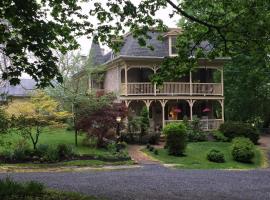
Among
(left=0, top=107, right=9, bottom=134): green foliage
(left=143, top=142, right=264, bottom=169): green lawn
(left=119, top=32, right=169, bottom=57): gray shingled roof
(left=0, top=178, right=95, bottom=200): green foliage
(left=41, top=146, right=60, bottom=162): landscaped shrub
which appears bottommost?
(left=143, top=142, right=264, bottom=169): green lawn

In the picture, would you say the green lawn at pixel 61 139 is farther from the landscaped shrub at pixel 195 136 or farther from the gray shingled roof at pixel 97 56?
the gray shingled roof at pixel 97 56

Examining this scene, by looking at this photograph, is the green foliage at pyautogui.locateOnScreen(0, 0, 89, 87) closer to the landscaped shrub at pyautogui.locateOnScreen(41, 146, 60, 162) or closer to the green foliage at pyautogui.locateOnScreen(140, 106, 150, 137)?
the landscaped shrub at pyautogui.locateOnScreen(41, 146, 60, 162)

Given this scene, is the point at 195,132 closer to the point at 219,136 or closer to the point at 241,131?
the point at 219,136

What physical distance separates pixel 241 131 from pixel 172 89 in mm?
6426

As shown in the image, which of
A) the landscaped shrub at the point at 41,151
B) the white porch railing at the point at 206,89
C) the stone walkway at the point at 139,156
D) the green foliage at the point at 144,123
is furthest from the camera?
the white porch railing at the point at 206,89

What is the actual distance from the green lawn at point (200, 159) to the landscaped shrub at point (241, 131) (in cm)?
272

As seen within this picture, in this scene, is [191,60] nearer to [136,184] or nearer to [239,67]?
[136,184]

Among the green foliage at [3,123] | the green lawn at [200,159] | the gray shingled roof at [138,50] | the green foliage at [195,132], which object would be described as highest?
the gray shingled roof at [138,50]

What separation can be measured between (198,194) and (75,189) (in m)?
3.56

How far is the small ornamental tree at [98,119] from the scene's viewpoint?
27406 mm

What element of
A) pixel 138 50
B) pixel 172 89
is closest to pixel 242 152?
pixel 172 89

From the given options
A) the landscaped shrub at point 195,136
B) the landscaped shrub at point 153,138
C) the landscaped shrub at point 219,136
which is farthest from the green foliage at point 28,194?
the landscaped shrub at point 219,136

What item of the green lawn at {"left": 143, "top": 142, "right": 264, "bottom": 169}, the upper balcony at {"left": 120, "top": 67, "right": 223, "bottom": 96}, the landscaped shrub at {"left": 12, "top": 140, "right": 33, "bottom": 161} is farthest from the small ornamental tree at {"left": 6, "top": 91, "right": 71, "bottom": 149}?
the upper balcony at {"left": 120, "top": 67, "right": 223, "bottom": 96}

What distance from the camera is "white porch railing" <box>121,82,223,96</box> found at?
3528 cm
